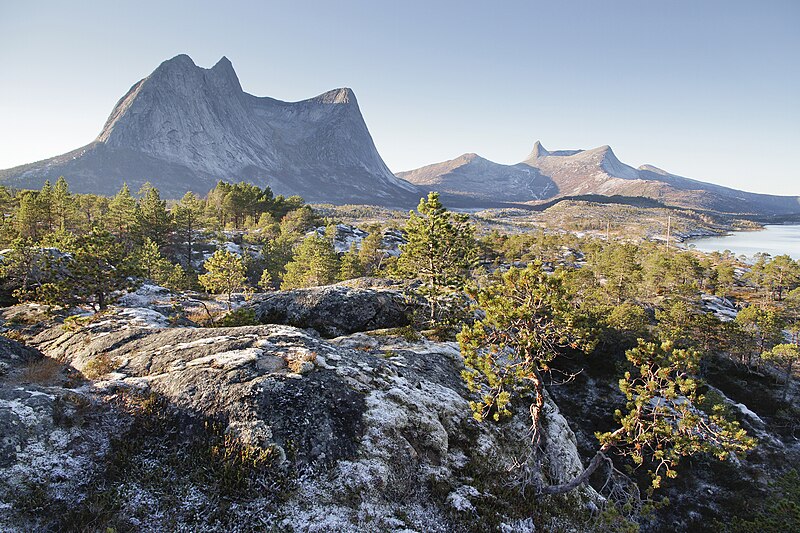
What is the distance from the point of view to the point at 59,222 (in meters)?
62.4

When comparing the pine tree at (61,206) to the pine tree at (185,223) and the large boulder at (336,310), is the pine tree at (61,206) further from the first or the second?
the large boulder at (336,310)

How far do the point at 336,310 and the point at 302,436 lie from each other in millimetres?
17042

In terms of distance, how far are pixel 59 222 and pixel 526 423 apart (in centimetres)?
8140

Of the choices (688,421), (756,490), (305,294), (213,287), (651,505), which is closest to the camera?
(688,421)

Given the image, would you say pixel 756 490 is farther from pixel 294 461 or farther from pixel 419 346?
pixel 294 461

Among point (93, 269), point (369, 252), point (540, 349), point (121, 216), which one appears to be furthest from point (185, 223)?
point (540, 349)

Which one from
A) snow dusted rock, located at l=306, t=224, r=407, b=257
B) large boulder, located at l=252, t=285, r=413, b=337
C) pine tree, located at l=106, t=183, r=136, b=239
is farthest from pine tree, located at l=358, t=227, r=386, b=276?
pine tree, located at l=106, t=183, r=136, b=239

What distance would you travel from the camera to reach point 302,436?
11383 mm

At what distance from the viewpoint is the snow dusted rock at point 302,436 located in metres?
9.80

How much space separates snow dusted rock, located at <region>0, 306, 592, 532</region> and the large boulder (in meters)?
9.86

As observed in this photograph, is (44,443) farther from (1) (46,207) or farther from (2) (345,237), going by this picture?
(2) (345,237)

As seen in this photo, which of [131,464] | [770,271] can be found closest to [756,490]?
[131,464]

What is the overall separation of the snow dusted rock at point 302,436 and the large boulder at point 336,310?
986 centimetres

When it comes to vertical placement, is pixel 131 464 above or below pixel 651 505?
above
